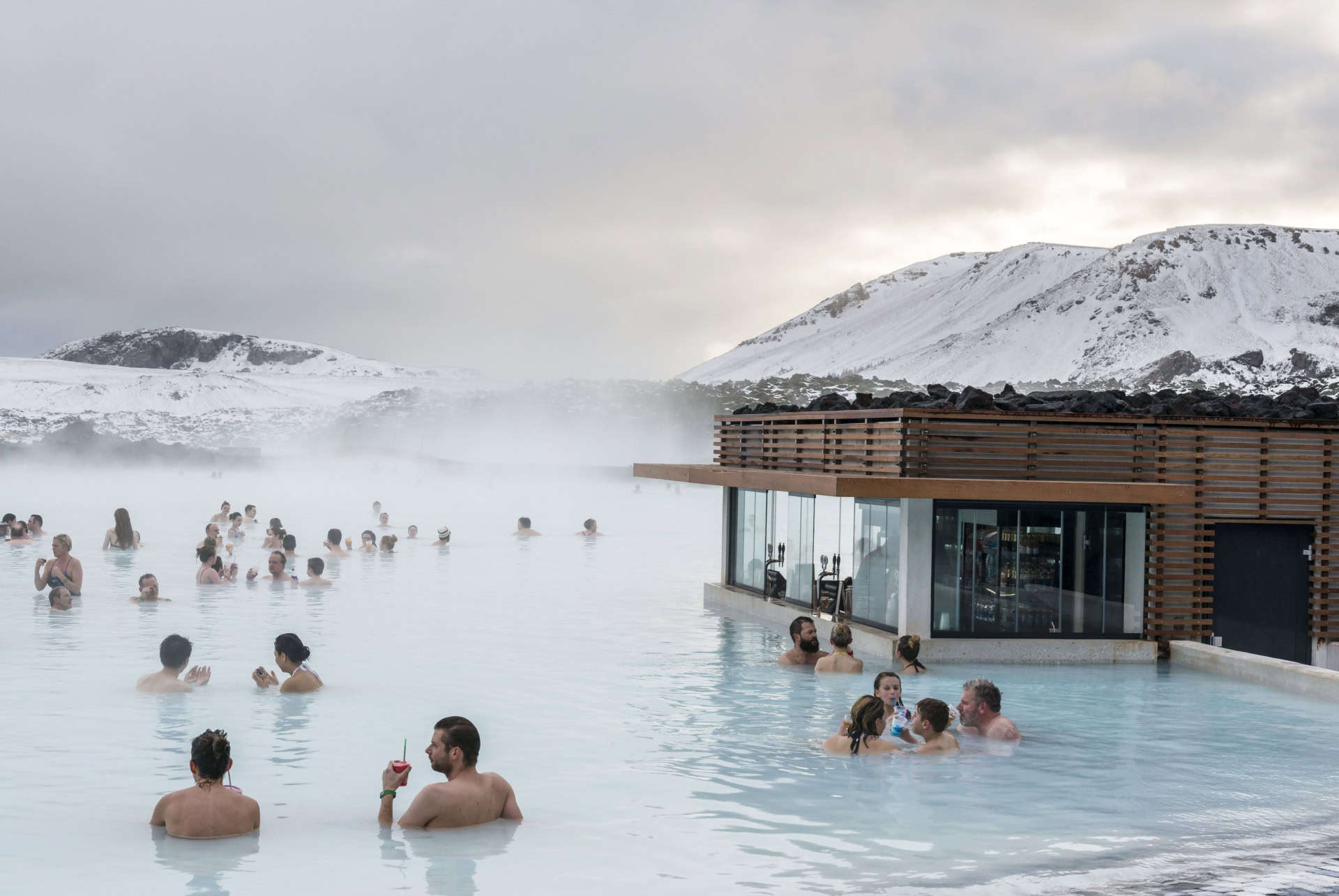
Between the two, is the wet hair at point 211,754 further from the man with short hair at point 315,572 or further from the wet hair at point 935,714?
the man with short hair at point 315,572

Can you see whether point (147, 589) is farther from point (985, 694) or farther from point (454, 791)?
point (985, 694)

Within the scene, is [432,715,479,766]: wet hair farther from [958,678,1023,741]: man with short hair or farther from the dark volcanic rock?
the dark volcanic rock

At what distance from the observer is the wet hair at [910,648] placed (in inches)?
586

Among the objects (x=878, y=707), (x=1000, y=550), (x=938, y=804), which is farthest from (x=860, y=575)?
(x=938, y=804)

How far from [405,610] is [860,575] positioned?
801cm

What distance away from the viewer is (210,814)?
854 centimetres

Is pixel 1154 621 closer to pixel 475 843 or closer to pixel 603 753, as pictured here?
pixel 603 753

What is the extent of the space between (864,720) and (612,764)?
217 centimetres

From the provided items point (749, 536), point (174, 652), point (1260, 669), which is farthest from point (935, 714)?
point (749, 536)

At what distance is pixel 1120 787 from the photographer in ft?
34.6

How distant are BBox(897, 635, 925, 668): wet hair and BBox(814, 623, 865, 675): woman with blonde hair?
0.60 m

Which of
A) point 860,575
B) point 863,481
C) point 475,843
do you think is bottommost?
point 475,843

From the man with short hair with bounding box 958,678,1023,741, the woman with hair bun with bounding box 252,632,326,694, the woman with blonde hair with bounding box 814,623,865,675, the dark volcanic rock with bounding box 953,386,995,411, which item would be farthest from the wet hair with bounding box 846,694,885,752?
the dark volcanic rock with bounding box 953,386,995,411

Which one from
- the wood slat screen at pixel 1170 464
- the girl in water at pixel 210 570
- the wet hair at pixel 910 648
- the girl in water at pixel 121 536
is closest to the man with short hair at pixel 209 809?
the wet hair at pixel 910 648
